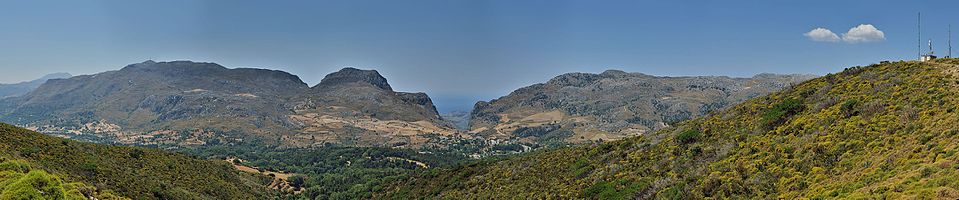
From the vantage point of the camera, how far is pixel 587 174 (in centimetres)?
5341

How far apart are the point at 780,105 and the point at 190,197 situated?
71534 mm

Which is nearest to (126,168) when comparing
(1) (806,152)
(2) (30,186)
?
(2) (30,186)

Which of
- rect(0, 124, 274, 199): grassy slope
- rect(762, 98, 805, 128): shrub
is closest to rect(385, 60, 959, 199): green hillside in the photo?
rect(762, 98, 805, 128): shrub

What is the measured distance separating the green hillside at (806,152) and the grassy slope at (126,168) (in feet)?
130

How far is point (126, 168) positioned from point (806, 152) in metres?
82.9

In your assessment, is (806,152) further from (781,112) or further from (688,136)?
(688,136)

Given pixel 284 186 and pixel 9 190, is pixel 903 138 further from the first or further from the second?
pixel 284 186

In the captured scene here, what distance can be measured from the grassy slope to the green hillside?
3968cm

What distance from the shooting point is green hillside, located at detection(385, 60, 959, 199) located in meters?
25.1

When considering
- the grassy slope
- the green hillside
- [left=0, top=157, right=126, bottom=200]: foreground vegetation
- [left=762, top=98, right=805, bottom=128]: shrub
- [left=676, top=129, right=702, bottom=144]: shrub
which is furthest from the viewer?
the grassy slope

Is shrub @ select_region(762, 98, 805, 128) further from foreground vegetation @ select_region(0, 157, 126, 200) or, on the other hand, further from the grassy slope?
the grassy slope

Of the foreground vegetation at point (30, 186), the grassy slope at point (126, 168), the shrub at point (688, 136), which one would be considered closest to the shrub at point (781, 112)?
the shrub at point (688, 136)

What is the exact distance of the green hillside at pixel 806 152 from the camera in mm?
25125

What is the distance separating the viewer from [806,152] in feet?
110
